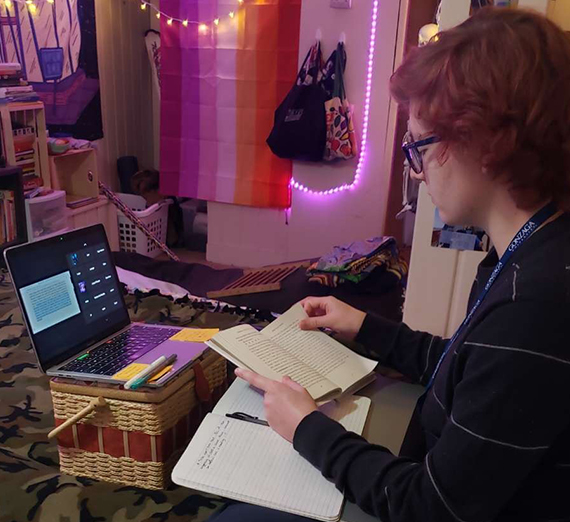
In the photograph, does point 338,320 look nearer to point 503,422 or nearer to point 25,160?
point 503,422

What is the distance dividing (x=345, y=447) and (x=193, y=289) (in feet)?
6.80

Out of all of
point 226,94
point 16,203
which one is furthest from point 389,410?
point 226,94

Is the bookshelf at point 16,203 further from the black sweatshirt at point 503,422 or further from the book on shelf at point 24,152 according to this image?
the black sweatshirt at point 503,422

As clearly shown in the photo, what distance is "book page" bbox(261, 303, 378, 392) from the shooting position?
104cm

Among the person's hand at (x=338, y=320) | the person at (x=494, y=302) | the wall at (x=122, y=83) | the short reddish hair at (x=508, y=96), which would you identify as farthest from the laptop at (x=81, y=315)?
the wall at (x=122, y=83)

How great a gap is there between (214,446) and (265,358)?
206 millimetres

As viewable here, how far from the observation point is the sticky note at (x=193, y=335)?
1110 mm

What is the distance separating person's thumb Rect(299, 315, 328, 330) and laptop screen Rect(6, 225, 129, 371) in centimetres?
37

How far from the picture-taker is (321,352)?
3.60 ft

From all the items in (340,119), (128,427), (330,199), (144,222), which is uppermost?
(340,119)

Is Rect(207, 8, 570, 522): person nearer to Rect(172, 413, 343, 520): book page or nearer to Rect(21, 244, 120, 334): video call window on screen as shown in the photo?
Rect(172, 413, 343, 520): book page

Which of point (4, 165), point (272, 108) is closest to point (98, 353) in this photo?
point (4, 165)

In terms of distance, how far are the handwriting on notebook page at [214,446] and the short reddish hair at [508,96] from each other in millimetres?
526

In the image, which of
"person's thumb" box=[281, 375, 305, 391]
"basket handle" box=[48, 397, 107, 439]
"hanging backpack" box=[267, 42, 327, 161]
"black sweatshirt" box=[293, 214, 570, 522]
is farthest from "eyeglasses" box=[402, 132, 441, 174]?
"hanging backpack" box=[267, 42, 327, 161]
